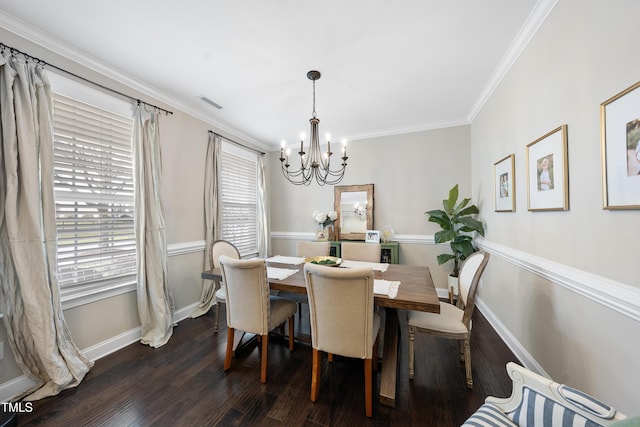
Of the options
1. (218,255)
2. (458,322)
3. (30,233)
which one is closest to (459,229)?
(458,322)

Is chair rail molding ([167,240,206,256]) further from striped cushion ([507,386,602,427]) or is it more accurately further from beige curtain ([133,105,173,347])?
striped cushion ([507,386,602,427])

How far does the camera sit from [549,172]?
1.58 meters

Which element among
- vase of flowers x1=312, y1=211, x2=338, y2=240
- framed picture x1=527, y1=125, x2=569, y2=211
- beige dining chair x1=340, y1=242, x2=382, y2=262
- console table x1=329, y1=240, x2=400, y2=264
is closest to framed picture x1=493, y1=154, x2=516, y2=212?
framed picture x1=527, y1=125, x2=569, y2=211

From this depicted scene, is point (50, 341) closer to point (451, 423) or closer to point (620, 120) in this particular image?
point (451, 423)

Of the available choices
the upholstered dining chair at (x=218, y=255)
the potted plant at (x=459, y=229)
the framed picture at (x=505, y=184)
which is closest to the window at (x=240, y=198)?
the upholstered dining chair at (x=218, y=255)

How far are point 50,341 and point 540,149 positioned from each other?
3887 millimetres

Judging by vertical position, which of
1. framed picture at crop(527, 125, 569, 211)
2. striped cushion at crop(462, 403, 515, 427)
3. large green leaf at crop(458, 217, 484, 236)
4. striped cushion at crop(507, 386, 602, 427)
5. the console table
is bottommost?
striped cushion at crop(462, 403, 515, 427)

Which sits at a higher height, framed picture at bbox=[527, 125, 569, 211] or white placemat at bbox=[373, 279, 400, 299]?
framed picture at bbox=[527, 125, 569, 211]

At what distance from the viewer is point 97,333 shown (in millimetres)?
2062

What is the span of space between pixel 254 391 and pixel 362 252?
1713mm

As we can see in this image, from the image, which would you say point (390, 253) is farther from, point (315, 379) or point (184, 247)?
point (184, 247)

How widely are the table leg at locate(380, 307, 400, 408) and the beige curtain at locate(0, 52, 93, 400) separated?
90.7 inches

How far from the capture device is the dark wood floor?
1.44 metres

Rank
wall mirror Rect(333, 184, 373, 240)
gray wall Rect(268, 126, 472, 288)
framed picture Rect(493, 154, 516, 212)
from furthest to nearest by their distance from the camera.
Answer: wall mirror Rect(333, 184, 373, 240) < gray wall Rect(268, 126, 472, 288) < framed picture Rect(493, 154, 516, 212)
